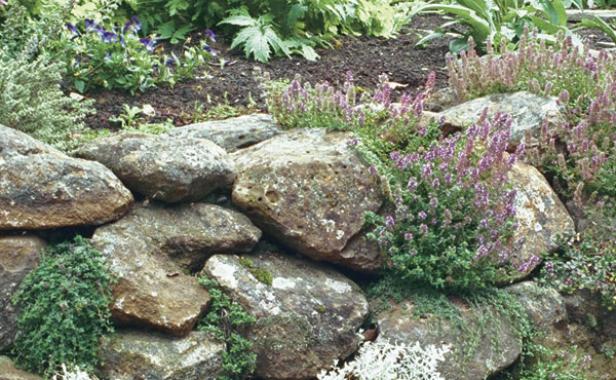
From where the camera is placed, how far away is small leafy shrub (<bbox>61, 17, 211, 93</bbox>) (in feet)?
18.5

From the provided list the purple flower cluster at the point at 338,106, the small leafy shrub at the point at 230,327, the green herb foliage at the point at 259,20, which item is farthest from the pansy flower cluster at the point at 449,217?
the green herb foliage at the point at 259,20

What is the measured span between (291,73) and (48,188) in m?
2.92

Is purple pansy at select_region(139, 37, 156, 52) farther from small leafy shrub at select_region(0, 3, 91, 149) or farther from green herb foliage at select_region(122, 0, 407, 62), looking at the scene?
small leafy shrub at select_region(0, 3, 91, 149)

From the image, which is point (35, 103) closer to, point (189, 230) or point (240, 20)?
point (189, 230)

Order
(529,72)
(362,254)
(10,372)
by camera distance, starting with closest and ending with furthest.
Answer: (10,372)
(362,254)
(529,72)

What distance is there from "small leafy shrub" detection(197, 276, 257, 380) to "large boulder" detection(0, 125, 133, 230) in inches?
23.6

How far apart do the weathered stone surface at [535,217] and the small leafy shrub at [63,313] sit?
2185 mm

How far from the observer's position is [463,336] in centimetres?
426

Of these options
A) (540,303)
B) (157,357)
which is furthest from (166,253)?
(540,303)

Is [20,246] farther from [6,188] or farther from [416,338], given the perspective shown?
[416,338]

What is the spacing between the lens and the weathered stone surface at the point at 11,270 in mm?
3646

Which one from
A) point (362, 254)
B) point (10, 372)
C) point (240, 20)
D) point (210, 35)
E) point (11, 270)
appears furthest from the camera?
point (240, 20)

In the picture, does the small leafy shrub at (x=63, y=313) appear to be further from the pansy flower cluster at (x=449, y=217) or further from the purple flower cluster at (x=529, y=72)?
the purple flower cluster at (x=529, y=72)

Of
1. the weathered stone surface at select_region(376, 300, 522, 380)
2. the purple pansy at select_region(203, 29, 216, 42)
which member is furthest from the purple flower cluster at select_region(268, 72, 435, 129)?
the purple pansy at select_region(203, 29, 216, 42)
